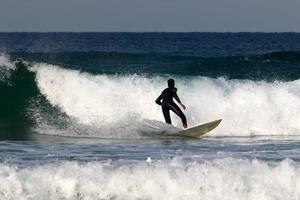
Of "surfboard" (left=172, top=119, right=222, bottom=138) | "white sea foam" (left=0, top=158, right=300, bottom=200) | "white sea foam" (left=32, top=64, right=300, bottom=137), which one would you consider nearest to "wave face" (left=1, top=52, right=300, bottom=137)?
"white sea foam" (left=32, top=64, right=300, bottom=137)

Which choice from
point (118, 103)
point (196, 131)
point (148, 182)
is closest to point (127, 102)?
point (118, 103)

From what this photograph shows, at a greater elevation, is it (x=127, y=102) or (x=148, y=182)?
(x=127, y=102)

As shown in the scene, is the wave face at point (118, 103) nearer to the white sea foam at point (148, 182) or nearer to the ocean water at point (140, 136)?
the ocean water at point (140, 136)

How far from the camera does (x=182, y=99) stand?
21.4 metres

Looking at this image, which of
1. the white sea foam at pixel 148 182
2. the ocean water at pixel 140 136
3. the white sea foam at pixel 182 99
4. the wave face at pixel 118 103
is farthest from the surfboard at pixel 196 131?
the white sea foam at pixel 148 182

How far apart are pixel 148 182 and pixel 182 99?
10288mm

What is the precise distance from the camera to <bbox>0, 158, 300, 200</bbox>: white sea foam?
11.1 m

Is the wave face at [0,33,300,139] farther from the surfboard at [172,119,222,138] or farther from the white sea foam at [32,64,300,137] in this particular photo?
the surfboard at [172,119,222,138]

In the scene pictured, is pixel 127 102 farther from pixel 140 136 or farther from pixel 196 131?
pixel 196 131

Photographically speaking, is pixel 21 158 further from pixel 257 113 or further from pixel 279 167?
pixel 257 113

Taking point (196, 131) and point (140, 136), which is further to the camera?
point (140, 136)

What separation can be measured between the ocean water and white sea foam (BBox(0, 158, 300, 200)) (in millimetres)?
14

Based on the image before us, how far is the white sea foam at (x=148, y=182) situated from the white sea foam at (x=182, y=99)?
6.95 m

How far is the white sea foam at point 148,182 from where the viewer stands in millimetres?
11070
